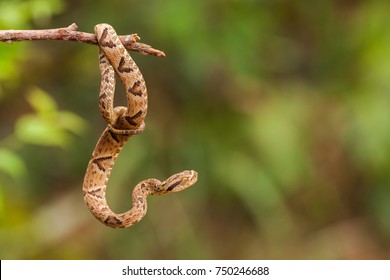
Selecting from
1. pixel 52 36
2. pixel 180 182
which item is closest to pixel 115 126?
pixel 180 182

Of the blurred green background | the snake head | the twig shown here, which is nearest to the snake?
the snake head

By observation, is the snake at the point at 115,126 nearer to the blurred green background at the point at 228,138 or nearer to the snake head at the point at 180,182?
the snake head at the point at 180,182

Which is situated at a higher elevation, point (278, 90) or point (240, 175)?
point (278, 90)

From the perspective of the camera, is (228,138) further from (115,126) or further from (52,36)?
(52,36)

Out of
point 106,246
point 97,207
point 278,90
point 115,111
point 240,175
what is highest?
point 115,111

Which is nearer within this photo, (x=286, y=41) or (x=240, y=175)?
(x=240, y=175)

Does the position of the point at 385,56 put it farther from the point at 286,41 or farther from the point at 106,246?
the point at 106,246
